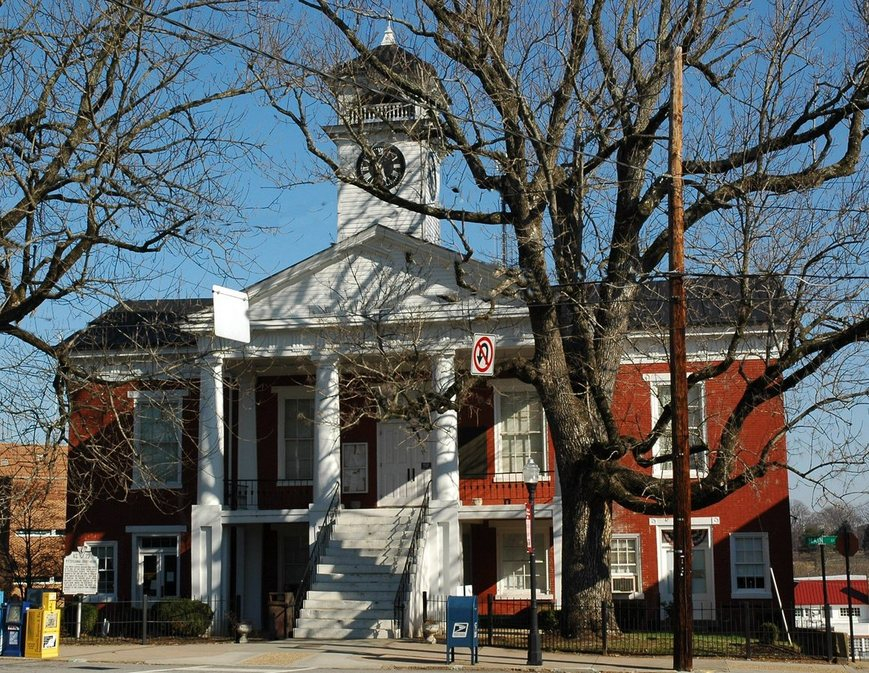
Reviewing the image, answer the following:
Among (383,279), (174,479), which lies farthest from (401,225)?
(174,479)

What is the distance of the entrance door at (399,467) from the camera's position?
31781mm

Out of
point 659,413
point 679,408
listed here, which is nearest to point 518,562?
point 659,413

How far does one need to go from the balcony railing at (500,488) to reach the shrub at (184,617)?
7205 millimetres

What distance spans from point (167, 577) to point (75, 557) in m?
6.17

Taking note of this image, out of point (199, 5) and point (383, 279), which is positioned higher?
point (199, 5)

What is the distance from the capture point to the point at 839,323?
2023 centimetres

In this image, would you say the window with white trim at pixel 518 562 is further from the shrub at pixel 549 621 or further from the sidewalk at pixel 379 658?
the sidewalk at pixel 379 658

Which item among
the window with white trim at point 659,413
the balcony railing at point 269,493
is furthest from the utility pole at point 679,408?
the balcony railing at point 269,493

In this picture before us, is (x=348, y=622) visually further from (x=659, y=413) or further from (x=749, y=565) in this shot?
(x=749, y=565)

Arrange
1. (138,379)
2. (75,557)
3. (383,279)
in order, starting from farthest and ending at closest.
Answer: (383,279), (75,557), (138,379)

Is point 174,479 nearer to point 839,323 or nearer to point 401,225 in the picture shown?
point 401,225

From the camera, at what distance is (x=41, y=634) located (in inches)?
890

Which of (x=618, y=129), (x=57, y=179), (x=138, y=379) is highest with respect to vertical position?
(x=618, y=129)

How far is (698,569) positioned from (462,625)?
457 inches
